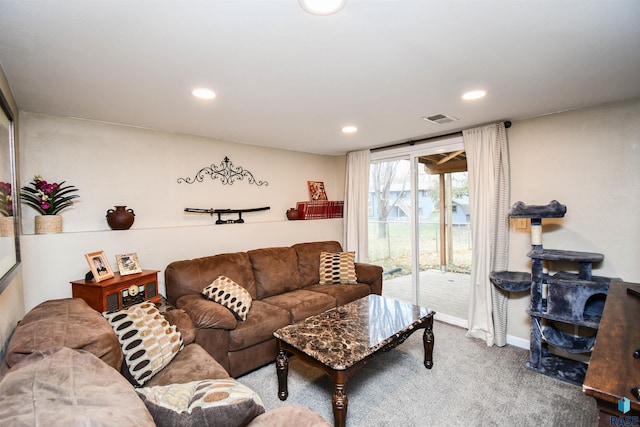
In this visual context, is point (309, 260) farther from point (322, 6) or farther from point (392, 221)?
point (322, 6)

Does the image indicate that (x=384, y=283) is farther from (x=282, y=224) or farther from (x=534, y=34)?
(x=534, y=34)

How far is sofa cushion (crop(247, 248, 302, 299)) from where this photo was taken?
334 centimetres

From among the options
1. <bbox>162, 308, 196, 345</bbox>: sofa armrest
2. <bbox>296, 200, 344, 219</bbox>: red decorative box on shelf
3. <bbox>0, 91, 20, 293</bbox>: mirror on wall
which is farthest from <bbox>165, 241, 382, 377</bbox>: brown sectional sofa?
<bbox>0, 91, 20, 293</bbox>: mirror on wall

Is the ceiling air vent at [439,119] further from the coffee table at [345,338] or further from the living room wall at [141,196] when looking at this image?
the living room wall at [141,196]

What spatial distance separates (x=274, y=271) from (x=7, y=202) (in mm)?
2286

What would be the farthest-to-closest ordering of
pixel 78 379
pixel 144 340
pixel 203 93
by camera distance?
pixel 203 93 → pixel 144 340 → pixel 78 379

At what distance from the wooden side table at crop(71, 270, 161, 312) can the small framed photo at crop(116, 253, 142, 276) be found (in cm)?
6

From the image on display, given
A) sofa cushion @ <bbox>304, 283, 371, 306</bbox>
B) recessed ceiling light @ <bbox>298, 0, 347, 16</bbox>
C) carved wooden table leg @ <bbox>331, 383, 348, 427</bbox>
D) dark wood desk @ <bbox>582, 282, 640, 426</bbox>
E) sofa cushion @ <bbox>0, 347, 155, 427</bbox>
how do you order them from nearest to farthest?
sofa cushion @ <bbox>0, 347, 155, 427</bbox> < dark wood desk @ <bbox>582, 282, 640, 426</bbox> < recessed ceiling light @ <bbox>298, 0, 347, 16</bbox> < carved wooden table leg @ <bbox>331, 383, 348, 427</bbox> < sofa cushion @ <bbox>304, 283, 371, 306</bbox>

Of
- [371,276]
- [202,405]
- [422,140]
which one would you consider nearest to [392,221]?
[371,276]

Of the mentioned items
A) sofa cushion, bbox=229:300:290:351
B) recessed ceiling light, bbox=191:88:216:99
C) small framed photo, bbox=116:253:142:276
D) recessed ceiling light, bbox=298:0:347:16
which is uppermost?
recessed ceiling light, bbox=191:88:216:99

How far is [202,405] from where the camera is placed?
1.08 meters

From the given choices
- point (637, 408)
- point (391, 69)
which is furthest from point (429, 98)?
point (637, 408)

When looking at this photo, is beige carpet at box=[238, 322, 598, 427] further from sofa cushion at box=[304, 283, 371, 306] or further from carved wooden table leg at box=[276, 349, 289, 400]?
sofa cushion at box=[304, 283, 371, 306]

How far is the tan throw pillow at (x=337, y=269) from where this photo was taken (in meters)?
3.68
